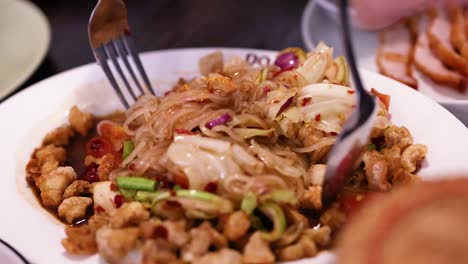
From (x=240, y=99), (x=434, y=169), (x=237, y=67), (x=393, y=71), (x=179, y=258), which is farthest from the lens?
(x=393, y=71)

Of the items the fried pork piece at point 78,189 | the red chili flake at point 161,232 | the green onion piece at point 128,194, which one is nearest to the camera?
the red chili flake at point 161,232

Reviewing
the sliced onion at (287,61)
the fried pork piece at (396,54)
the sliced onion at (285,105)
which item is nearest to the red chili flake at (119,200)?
the sliced onion at (285,105)

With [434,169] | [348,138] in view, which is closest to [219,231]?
[348,138]

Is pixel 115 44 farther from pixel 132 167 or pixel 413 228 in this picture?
pixel 413 228

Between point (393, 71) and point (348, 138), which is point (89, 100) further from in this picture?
point (393, 71)

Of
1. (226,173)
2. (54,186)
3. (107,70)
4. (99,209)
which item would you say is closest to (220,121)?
(226,173)

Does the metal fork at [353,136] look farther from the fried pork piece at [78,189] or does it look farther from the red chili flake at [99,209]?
the fried pork piece at [78,189]

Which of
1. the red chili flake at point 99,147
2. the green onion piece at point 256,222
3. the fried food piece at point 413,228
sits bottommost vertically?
the red chili flake at point 99,147
